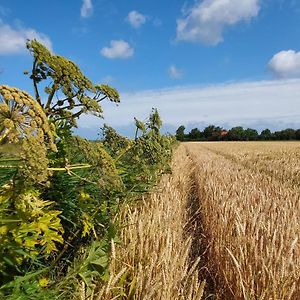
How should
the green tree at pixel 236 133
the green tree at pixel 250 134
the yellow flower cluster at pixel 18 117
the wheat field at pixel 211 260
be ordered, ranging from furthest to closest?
the green tree at pixel 236 133
the green tree at pixel 250 134
the wheat field at pixel 211 260
the yellow flower cluster at pixel 18 117

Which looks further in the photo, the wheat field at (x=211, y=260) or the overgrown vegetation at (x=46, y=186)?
the wheat field at (x=211, y=260)

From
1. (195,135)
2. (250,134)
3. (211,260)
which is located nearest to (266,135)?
(250,134)

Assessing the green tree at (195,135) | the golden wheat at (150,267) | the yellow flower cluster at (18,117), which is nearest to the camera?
the yellow flower cluster at (18,117)

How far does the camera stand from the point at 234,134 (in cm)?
11075

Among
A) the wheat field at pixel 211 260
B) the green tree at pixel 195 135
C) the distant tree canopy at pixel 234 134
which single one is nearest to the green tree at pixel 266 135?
the distant tree canopy at pixel 234 134

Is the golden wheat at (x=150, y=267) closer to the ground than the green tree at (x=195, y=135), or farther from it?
farther from it

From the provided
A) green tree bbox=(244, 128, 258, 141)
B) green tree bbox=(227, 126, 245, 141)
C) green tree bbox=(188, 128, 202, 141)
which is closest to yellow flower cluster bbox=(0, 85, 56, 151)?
green tree bbox=(244, 128, 258, 141)

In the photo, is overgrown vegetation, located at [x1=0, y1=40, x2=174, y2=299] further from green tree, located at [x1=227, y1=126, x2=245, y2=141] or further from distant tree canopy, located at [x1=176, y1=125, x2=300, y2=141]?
green tree, located at [x1=227, y1=126, x2=245, y2=141]

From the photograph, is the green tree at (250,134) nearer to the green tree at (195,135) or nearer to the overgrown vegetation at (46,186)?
the green tree at (195,135)

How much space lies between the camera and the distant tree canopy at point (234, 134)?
3930 inches

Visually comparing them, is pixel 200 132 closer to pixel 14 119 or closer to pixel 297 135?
pixel 297 135

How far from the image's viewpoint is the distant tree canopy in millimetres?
99812

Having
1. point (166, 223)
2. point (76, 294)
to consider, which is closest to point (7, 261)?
point (76, 294)

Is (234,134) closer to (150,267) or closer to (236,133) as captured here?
(236,133)
